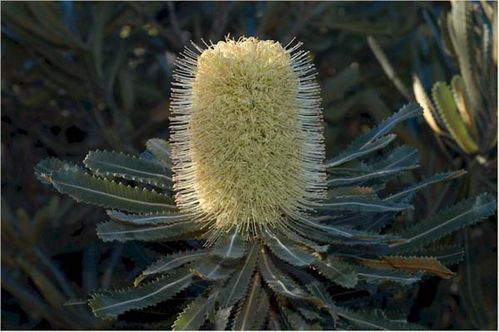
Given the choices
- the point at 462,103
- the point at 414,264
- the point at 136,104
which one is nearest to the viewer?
the point at 414,264

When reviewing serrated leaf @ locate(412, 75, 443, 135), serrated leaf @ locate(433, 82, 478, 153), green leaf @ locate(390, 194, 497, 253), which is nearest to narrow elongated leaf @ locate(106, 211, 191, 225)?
green leaf @ locate(390, 194, 497, 253)

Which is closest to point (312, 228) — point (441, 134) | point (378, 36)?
point (441, 134)

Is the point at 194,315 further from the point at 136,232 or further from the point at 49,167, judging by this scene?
the point at 49,167

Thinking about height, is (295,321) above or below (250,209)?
below

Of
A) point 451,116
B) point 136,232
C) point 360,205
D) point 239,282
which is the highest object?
point 451,116

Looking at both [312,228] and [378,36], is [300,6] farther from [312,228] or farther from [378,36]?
[312,228]

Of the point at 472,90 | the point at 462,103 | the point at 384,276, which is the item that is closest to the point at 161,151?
the point at 384,276

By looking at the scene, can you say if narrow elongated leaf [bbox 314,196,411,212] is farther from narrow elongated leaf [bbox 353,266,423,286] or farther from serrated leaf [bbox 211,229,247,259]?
serrated leaf [bbox 211,229,247,259]
